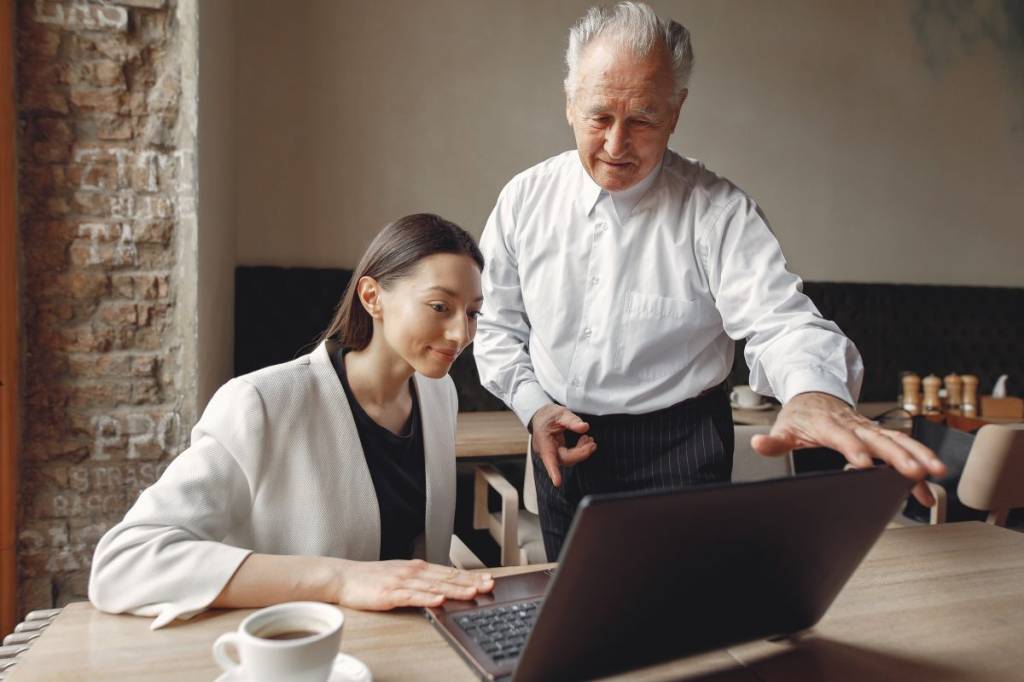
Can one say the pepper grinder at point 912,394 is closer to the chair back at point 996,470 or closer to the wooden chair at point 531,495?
the chair back at point 996,470

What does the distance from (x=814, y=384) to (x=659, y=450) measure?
52 cm

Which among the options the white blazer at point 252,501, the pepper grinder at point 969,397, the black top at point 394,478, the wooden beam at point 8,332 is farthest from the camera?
the pepper grinder at point 969,397

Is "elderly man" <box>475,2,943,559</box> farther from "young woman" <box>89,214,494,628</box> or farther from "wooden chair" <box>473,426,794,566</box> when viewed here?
"wooden chair" <box>473,426,794,566</box>

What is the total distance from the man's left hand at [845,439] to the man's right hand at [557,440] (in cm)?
46

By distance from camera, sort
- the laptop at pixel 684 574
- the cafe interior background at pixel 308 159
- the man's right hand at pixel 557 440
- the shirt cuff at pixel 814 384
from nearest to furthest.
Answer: the laptop at pixel 684 574 < the shirt cuff at pixel 814 384 < the man's right hand at pixel 557 440 < the cafe interior background at pixel 308 159

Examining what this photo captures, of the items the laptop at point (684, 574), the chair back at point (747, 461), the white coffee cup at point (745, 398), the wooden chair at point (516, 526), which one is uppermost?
the laptop at point (684, 574)

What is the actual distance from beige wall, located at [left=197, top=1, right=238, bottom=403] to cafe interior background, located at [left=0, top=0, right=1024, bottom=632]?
0.07 feet

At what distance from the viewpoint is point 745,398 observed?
3.39 m

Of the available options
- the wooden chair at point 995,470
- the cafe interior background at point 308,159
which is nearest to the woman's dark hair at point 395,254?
the cafe interior background at point 308,159

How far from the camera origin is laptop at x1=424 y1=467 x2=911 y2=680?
63 cm

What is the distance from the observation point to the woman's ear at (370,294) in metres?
1.42

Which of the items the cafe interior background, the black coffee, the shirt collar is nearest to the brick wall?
the cafe interior background

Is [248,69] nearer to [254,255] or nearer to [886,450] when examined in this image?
[254,255]

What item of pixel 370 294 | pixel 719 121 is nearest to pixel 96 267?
pixel 370 294
